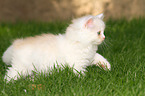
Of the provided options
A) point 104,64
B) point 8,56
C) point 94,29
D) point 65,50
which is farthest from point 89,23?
point 8,56

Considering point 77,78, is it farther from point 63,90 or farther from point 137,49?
point 137,49

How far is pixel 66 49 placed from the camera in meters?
1.96

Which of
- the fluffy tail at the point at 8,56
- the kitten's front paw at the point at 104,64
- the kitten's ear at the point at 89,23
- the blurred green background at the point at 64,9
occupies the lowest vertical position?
the kitten's front paw at the point at 104,64

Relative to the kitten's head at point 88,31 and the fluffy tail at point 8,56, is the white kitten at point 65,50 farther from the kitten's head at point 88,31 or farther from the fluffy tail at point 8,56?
the fluffy tail at point 8,56

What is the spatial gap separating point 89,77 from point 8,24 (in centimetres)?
327

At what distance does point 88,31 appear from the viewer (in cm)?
188

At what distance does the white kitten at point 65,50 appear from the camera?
191 centimetres

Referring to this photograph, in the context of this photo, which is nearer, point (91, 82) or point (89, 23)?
point (91, 82)

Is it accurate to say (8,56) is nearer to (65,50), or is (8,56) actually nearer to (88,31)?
(65,50)

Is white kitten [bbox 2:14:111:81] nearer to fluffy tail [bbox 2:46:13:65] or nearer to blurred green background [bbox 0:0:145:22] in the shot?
fluffy tail [bbox 2:46:13:65]

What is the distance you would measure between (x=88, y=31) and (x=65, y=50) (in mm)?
293

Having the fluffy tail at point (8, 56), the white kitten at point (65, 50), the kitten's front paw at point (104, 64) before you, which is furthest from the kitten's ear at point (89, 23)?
the fluffy tail at point (8, 56)

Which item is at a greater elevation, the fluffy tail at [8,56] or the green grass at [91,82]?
the fluffy tail at [8,56]

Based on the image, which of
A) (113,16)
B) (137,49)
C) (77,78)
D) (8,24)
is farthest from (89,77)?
(8,24)
